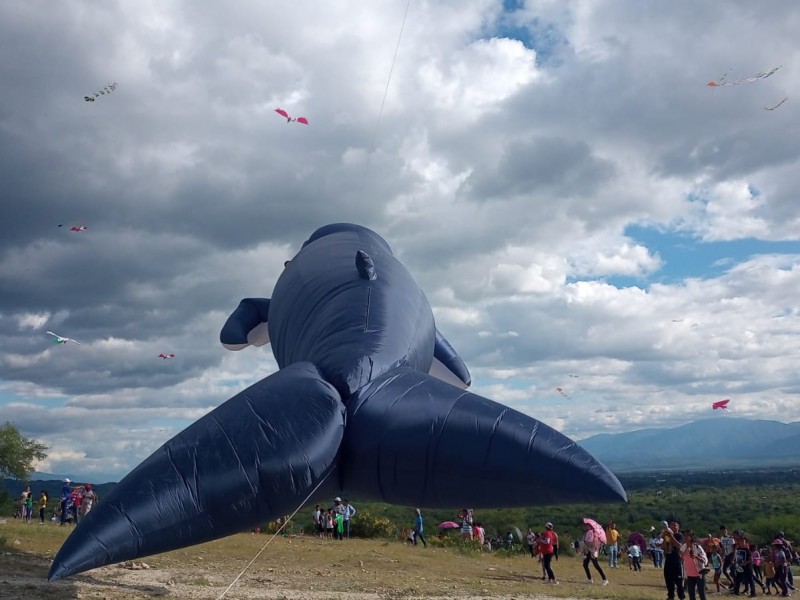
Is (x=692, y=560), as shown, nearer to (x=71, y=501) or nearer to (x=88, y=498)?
(x=88, y=498)

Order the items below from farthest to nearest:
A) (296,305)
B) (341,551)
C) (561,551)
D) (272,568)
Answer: (561,551) < (341,551) < (272,568) < (296,305)

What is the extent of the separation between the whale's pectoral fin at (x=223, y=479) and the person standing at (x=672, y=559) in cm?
915

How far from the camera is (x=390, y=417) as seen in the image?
625 centimetres

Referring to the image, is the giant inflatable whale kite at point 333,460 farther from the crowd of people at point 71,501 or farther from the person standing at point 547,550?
the crowd of people at point 71,501

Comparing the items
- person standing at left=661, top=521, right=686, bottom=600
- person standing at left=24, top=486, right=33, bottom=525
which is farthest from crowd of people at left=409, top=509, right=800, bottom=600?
person standing at left=24, top=486, right=33, bottom=525

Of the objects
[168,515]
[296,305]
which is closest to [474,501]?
[168,515]

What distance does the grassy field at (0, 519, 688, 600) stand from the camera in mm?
11305

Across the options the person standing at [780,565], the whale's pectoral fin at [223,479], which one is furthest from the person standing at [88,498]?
the person standing at [780,565]

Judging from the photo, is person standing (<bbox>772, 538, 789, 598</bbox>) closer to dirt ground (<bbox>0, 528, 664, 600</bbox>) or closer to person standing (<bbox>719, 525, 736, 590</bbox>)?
person standing (<bbox>719, 525, 736, 590</bbox>)

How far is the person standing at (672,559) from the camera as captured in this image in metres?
13.5

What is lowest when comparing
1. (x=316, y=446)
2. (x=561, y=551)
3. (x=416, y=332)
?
(x=561, y=551)

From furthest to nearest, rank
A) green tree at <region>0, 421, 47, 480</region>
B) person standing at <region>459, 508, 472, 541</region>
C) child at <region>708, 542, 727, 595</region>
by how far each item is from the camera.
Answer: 1. green tree at <region>0, 421, 47, 480</region>
2. person standing at <region>459, 508, 472, 541</region>
3. child at <region>708, 542, 727, 595</region>

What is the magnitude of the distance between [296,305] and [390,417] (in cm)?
362

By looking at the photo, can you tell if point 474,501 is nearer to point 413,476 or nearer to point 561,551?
point 413,476
